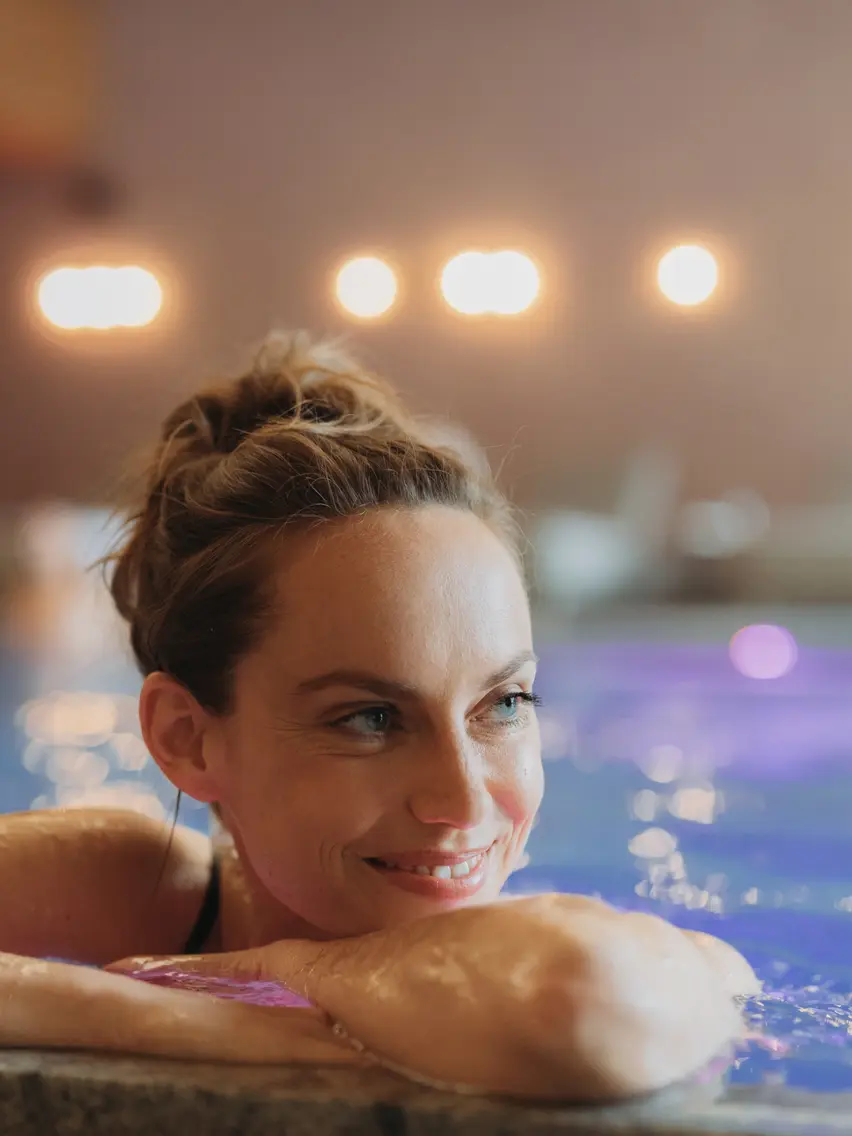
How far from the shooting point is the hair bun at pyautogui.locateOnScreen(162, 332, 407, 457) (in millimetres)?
1460

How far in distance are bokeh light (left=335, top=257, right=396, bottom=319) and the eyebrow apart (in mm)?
3645

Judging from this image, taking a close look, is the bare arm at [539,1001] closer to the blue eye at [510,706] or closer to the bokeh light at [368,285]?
the blue eye at [510,706]

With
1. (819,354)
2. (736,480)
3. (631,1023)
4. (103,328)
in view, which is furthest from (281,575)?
(736,480)

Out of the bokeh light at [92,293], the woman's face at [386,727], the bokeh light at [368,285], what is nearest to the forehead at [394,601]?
the woman's face at [386,727]

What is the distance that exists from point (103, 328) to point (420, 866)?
14.5 feet

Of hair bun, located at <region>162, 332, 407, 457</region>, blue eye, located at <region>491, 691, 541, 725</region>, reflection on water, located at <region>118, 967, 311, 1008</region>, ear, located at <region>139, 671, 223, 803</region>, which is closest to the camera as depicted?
reflection on water, located at <region>118, 967, 311, 1008</region>

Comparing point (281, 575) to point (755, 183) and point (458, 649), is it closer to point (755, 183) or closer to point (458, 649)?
point (458, 649)

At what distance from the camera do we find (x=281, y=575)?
3.97 ft

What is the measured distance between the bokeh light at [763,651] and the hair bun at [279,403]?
406 centimetres

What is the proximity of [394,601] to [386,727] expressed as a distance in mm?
117

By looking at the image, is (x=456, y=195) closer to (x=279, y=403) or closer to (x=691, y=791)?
(x=691, y=791)

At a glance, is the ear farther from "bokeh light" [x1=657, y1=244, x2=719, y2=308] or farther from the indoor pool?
"bokeh light" [x1=657, y1=244, x2=719, y2=308]

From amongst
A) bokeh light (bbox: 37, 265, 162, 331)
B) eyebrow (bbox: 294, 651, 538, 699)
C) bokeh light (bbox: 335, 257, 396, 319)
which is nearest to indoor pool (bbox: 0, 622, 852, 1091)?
eyebrow (bbox: 294, 651, 538, 699)

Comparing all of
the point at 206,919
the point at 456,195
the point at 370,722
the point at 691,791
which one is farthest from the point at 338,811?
the point at 456,195
